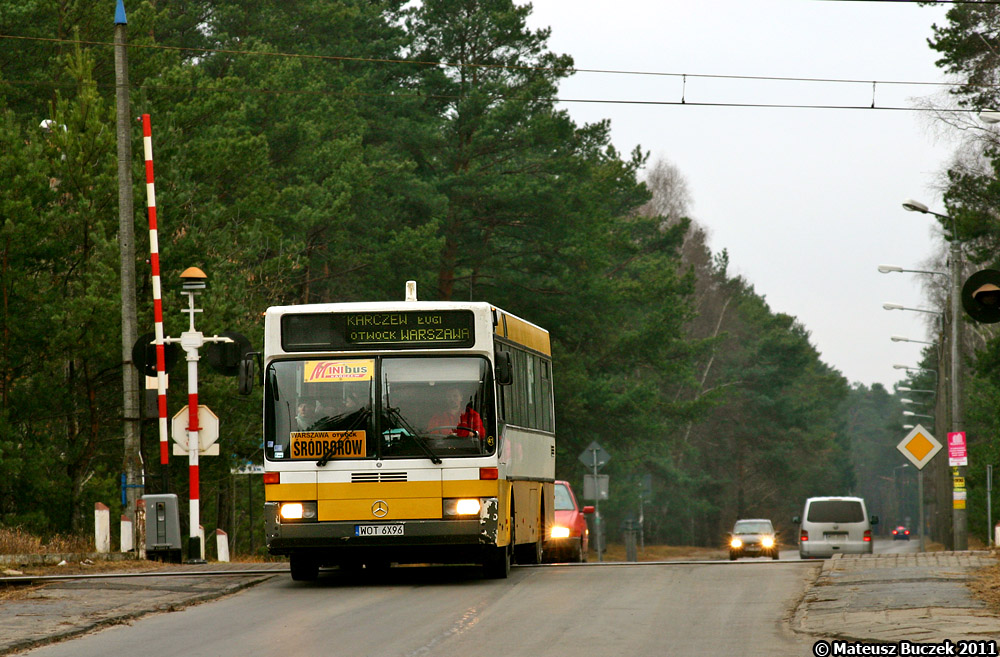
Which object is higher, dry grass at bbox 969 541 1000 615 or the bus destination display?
the bus destination display

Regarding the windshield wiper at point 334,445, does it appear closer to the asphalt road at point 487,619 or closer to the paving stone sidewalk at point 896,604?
the asphalt road at point 487,619

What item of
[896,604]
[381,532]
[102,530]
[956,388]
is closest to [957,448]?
[956,388]

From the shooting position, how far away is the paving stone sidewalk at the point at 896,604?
11.7 m

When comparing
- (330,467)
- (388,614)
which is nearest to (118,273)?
(330,467)

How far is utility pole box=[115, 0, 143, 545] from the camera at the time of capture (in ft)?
78.6

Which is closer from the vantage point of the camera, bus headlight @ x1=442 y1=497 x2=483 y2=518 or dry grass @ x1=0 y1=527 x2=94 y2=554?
bus headlight @ x1=442 y1=497 x2=483 y2=518

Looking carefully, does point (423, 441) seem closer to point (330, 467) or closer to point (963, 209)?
point (330, 467)

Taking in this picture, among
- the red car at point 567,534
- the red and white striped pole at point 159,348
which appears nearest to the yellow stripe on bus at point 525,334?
the red car at point 567,534

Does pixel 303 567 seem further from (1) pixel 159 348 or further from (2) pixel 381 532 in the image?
(1) pixel 159 348

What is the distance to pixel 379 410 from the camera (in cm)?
1683

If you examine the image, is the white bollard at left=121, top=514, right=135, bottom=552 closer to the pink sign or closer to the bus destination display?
the bus destination display

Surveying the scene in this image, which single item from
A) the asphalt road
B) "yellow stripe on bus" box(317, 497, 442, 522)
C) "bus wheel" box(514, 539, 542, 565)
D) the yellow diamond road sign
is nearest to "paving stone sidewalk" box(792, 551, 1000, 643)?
the asphalt road

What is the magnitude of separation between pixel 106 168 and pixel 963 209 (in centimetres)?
2493

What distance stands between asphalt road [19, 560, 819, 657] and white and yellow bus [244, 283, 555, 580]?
62 centimetres
